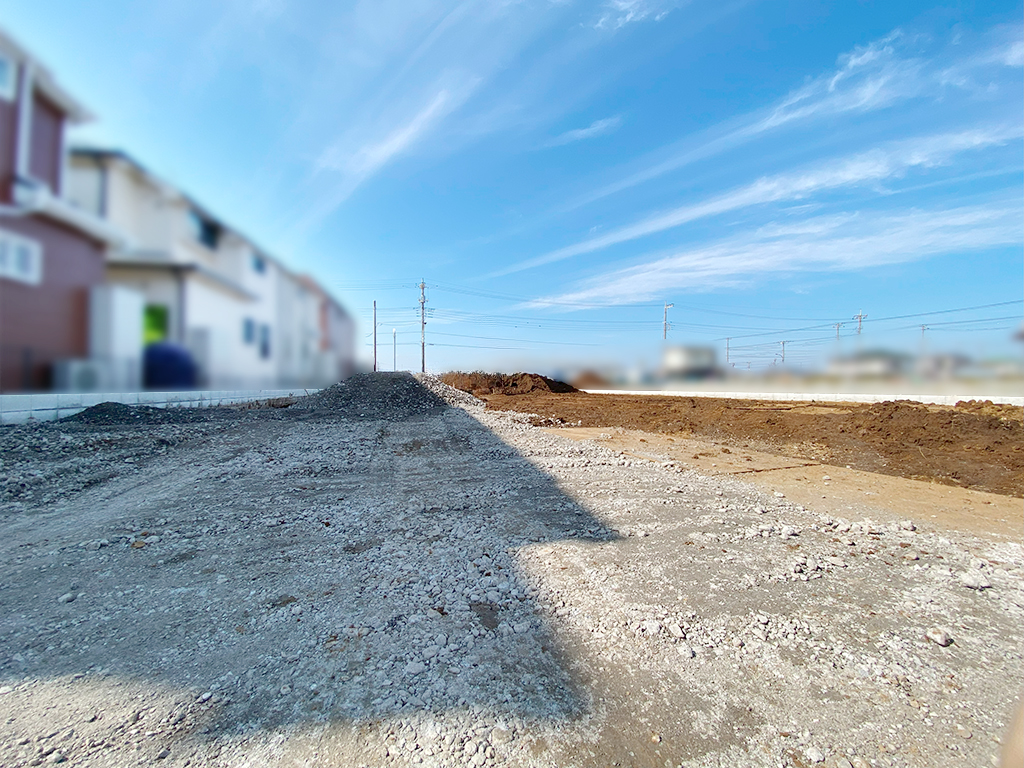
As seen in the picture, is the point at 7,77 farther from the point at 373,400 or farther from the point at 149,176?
the point at 373,400

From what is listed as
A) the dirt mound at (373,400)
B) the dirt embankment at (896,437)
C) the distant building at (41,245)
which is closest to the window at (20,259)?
the distant building at (41,245)

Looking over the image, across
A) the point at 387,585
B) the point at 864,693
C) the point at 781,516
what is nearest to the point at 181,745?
the point at 387,585

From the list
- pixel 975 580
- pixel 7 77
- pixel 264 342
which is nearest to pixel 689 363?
pixel 975 580

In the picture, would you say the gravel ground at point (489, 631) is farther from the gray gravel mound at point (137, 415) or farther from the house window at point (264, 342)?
the gray gravel mound at point (137, 415)

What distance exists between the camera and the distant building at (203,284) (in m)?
2.42

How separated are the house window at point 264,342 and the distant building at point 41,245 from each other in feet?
2.72

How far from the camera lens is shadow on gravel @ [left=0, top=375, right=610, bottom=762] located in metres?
1.60

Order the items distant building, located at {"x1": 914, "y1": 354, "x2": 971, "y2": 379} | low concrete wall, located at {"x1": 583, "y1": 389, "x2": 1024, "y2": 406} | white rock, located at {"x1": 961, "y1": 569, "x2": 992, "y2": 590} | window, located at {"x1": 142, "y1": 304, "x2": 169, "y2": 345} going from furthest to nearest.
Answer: distant building, located at {"x1": 914, "y1": 354, "x2": 971, "y2": 379}
low concrete wall, located at {"x1": 583, "y1": 389, "x2": 1024, "y2": 406}
window, located at {"x1": 142, "y1": 304, "x2": 169, "y2": 345}
white rock, located at {"x1": 961, "y1": 569, "x2": 992, "y2": 590}

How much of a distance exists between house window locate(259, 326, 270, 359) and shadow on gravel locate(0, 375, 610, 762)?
1.36 metres

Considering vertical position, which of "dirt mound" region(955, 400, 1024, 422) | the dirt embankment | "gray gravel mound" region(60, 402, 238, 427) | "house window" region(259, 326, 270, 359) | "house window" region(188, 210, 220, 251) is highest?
"house window" region(188, 210, 220, 251)

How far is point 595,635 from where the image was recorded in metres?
2.01

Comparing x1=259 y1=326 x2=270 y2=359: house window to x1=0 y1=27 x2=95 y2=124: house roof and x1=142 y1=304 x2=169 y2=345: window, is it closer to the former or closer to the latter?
x1=142 y1=304 x2=169 y2=345: window

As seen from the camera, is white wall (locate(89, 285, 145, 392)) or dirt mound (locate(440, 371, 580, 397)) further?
dirt mound (locate(440, 371, 580, 397))

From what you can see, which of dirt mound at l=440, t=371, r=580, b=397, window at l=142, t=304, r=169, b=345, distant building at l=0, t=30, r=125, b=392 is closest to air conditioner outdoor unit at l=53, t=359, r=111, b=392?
distant building at l=0, t=30, r=125, b=392
